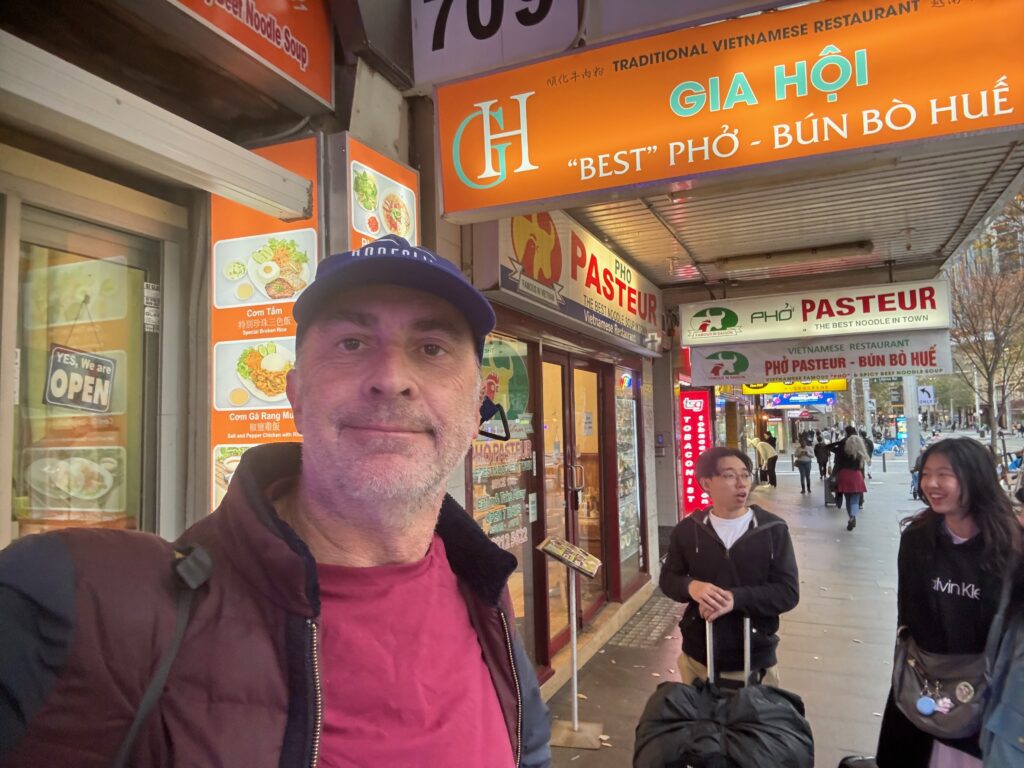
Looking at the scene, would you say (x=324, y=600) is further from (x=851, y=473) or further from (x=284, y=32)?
(x=851, y=473)

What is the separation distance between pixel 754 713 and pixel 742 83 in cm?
239

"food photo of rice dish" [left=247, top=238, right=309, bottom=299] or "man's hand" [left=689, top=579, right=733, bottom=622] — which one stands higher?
"food photo of rice dish" [left=247, top=238, right=309, bottom=299]

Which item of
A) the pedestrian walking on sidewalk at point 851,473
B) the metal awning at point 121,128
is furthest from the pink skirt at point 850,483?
the metal awning at point 121,128

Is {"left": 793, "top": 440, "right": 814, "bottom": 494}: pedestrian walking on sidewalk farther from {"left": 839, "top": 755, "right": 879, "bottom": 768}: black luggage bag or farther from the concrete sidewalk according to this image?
{"left": 839, "top": 755, "right": 879, "bottom": 768}: black luggage bag

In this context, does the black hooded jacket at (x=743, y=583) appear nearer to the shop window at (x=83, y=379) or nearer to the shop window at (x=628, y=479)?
the shop window at (x=83, y=379)

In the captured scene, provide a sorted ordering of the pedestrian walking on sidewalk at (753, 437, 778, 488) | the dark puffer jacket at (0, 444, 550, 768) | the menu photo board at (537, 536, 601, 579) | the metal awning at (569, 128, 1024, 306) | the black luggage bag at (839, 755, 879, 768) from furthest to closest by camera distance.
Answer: the pedestrian walking on sidewalk at (753, 437, 778, 488), the metal awning at (569, 128, 1024, 306), the menu photo board at (537, 536, 601, 579), the black luggage bag at (839, 755, 879, 768), the dark puffer jacket at (0, 444, 550, 768)

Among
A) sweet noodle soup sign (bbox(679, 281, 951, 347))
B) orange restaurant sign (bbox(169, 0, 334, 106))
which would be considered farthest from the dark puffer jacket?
sweet noodle soup sign (bbox(679, 281, 951, 347))

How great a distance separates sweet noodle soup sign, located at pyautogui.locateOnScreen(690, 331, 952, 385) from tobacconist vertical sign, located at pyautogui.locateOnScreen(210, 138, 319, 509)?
5935 mm

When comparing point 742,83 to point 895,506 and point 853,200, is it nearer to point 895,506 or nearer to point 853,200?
point 853,200

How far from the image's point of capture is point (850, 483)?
11.4m

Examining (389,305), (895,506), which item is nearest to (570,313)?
(389,305)

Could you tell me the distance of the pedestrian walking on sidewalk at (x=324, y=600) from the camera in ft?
2.76

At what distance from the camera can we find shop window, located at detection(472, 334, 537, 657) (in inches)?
173

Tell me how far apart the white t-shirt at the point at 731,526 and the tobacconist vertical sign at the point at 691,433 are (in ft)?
20.7
